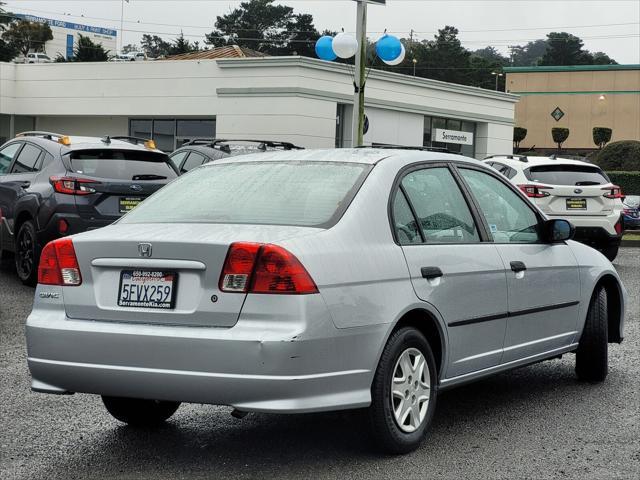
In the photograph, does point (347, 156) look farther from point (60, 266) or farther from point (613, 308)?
point (613, 308)

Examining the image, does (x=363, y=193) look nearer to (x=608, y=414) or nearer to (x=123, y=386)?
(x=123, y=386)

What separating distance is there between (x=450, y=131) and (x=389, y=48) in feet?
78.0

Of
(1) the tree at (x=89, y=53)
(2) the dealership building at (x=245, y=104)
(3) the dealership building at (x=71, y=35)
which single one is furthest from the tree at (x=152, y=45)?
(2) the dealership building at (x=245, y=104)

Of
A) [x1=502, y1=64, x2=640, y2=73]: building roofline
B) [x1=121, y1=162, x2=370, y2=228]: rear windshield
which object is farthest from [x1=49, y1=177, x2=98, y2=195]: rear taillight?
[x1=502, y1=64, x2=640, y2=73]: building roofline

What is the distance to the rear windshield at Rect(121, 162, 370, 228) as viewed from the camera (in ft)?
17.8

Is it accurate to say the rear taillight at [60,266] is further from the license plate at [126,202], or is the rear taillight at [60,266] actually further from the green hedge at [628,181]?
the green hedge at [628,181]

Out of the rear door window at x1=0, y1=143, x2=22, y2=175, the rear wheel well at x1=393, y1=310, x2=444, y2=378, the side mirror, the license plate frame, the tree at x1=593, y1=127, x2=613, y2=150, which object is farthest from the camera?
the tree at x1=593, y1=127, x2=613, y2=150

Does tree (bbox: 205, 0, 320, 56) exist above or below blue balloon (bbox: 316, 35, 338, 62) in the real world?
above

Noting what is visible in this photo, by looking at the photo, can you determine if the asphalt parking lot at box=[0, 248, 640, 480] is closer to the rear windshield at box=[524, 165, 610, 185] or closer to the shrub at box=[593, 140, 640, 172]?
the rear windshield at box=[524, 165, 610, 185]

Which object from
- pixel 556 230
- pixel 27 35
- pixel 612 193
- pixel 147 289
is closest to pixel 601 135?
pixel 612 193

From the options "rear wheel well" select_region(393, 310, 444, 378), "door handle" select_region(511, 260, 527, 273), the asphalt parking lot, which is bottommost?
the asphalt parking lot

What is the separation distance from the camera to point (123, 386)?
16.6ft

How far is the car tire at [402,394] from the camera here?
207 inches

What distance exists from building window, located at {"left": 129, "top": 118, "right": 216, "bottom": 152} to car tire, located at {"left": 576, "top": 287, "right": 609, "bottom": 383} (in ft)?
109
